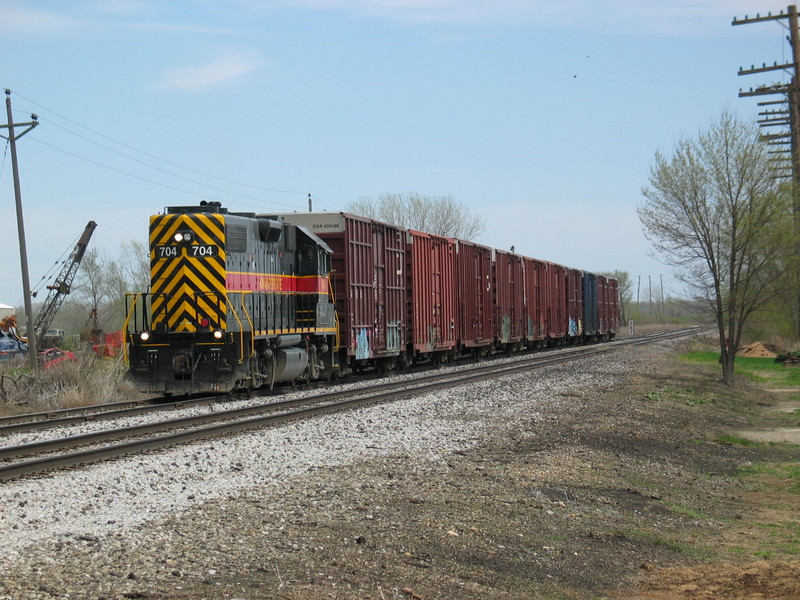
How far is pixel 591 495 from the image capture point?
826 cm

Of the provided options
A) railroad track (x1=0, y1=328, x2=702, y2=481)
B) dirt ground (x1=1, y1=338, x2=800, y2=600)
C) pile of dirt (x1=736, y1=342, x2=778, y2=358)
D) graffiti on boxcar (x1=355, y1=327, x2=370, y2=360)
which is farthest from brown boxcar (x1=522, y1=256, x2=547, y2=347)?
dirt ground (x1=1, y1=338, x2=800, y2=600)

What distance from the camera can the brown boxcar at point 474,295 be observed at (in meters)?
28.7

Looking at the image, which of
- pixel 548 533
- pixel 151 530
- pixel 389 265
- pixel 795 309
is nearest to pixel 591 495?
pixel 548 533

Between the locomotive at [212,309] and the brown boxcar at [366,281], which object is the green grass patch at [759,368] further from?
the locomotive at [212,309]

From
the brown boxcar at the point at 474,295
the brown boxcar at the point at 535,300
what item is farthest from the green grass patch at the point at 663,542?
the brown boxcar at the point at 535,300

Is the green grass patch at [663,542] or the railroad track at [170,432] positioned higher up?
the railroad track at [170,432]

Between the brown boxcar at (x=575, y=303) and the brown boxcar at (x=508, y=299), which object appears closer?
the brown boxcar at (x=508, y=299)

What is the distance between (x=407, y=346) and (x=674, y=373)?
316 inches

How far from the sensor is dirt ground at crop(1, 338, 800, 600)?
209 inches

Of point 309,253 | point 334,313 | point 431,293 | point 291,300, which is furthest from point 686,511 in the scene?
point 431,293

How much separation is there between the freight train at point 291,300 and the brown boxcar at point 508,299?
4.43 feet

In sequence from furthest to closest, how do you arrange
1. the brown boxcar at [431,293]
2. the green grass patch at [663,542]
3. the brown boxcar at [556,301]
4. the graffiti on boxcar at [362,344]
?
1. the brown boxcar at [556,301]
2. the brown boxcar at [431,293]
3. the graffiti on boxcar at [362,344]
4. the green grass patch at [663,542]

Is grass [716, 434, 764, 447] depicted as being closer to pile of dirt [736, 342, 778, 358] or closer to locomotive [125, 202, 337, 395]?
locomotive [125, 202, 337, 395]

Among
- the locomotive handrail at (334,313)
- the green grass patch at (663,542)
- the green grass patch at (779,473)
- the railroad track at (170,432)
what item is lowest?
the green grass patch at (779,473)
